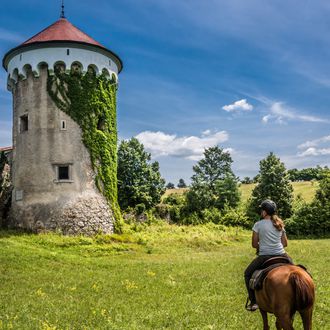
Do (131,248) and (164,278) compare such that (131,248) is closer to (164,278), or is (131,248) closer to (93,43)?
(164,278)

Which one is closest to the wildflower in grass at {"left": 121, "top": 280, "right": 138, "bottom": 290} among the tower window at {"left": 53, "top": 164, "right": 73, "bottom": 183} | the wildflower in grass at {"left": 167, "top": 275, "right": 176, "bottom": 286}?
the wildflower in grass at {"left": 167, "top": 275, "right": 176, "bottom": 286}

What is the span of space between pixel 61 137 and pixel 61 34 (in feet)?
21.7

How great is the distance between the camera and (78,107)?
26359mm

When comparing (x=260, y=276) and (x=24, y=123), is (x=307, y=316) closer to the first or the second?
(x=260, y=276)

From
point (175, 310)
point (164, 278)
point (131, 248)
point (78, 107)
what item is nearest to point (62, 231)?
point (131, 248)

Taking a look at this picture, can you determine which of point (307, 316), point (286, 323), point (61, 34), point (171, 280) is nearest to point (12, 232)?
point (61, 34)

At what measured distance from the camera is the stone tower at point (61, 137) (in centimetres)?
2562

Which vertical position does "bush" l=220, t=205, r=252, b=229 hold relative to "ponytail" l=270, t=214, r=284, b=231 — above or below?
below

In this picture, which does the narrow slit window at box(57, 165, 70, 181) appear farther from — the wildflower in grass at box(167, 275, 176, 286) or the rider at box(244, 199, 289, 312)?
the rider at box(244, 199, 289, 312)

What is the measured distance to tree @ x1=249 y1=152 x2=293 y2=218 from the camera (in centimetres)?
4388

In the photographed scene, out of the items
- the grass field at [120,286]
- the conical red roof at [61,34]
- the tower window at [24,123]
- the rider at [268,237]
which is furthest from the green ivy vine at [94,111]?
the rider at [268,237]

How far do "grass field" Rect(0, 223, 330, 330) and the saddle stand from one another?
4.84ft

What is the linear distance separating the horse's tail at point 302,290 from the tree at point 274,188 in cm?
3682

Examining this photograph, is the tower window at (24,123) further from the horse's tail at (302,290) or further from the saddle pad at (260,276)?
the horse's tail at (302,290)
